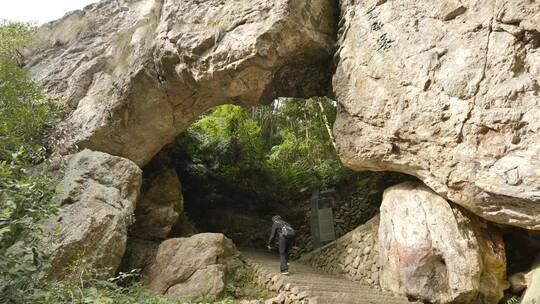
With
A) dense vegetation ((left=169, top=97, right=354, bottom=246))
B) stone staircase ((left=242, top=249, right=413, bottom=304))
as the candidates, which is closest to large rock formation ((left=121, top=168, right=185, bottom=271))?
dense vegetation ((left=169, top=97, right=354, bottom=246))

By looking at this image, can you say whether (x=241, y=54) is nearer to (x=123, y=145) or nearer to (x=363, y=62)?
(x=363, y=62)

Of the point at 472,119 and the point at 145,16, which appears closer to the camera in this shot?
the point at 472,119

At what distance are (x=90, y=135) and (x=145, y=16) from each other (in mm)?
3493

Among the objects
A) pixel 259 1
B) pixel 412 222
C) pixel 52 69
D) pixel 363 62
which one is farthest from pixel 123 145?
pixel 412 222

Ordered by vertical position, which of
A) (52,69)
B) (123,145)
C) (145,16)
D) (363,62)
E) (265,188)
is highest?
(145,16)

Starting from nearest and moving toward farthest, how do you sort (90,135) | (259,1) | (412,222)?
(412,222)
(259,1)
(90,135)

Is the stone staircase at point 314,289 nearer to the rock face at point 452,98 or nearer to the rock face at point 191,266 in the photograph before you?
the rock face at point 191,266

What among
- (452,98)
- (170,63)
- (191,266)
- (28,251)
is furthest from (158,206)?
(452,98)

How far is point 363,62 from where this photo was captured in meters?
8.01

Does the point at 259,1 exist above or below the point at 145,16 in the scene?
below

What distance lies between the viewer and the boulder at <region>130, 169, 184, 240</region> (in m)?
10.7

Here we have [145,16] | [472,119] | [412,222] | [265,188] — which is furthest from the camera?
[265,188]

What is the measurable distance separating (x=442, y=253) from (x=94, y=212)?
624 centimetres

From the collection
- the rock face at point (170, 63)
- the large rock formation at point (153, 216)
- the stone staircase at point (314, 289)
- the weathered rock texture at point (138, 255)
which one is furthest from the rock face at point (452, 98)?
the large rock formation at point (153, 216)
